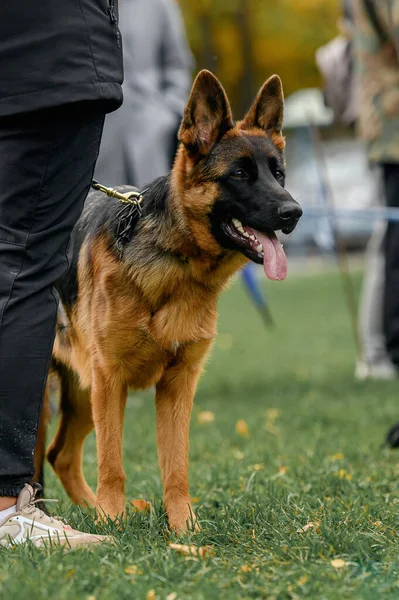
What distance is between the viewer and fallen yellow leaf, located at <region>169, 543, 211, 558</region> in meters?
3.15

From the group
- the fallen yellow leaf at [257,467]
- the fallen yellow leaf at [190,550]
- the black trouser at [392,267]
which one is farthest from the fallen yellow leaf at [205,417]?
the fallen yellow leaf at [190,550]

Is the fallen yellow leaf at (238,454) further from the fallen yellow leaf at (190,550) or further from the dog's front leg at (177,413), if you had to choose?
the fallen yellow leaf at (190,550)

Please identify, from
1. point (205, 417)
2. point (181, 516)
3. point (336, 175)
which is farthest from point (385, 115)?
point (336, 175)

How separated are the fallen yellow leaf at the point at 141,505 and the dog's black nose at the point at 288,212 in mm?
1278

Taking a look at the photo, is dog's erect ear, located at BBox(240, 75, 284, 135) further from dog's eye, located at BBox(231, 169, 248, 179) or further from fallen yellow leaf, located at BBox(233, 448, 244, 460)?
fallen yellow leaf, located at BBox(233, 448, 244, 460)

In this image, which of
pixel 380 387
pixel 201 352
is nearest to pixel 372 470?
pixel 201 352

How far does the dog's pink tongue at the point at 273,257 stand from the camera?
377 centimetres

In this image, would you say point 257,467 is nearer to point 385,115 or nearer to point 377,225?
point 385,115

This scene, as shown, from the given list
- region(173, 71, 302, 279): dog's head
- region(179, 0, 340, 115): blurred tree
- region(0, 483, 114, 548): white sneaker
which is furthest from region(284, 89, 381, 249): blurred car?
region(0, 483, 114, 548): white sneaker

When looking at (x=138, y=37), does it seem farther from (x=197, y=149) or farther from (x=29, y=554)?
(x=29, y=554)

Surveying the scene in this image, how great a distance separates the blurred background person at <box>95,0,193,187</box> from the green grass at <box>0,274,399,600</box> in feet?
6.54

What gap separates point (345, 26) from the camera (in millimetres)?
8406

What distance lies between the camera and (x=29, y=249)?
3340 millimetres

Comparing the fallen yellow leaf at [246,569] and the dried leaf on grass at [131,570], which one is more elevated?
the dried leaf on grass at [131,570]
